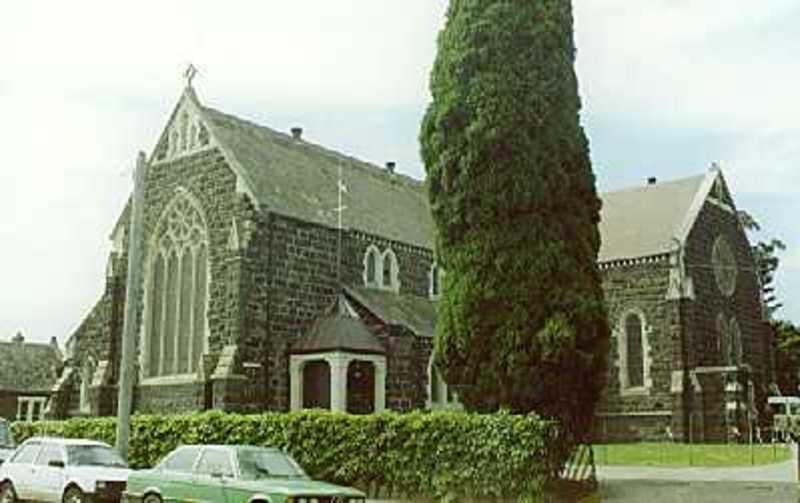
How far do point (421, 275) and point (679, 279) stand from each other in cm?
1078

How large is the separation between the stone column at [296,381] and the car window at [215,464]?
606 inches

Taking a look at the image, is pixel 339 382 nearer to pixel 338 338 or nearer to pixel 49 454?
pixel 338 338

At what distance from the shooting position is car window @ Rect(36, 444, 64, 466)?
65.7 ft

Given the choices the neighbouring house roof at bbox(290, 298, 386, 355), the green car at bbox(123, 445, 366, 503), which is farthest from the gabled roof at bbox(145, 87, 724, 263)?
the green car at bbox(123, 445, 366, 503)

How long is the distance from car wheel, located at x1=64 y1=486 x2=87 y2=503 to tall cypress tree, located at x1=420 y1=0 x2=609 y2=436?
8.14m

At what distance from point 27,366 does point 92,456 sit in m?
45.2

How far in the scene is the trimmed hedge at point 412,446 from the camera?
19266mm

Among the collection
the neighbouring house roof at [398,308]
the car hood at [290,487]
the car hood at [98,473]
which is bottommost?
the car hood at [98,473]

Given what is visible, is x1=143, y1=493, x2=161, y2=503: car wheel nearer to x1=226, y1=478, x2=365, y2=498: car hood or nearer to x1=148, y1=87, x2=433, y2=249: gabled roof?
x1=226, y1=478, x2=365, y2=498: car hood

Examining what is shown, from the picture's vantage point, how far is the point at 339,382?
3152 centimetres

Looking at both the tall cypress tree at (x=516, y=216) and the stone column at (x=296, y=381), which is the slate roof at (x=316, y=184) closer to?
Answer: the stone column at (x=296, y=381)

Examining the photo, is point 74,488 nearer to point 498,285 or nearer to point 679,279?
point 498,285

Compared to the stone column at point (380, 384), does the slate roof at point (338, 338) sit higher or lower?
higher

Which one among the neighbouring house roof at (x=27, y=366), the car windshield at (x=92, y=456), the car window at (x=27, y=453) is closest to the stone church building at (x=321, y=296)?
the car window at (x=27, y=453)
